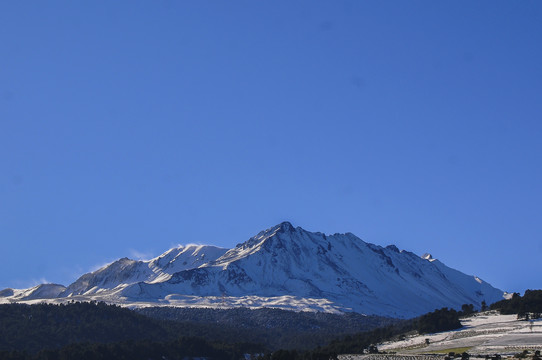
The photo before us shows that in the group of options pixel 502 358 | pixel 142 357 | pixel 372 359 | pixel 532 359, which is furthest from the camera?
pixel 142 357

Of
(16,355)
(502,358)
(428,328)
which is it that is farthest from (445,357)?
(16,355)

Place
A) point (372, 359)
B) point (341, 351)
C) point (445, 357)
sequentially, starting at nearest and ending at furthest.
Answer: point (445, 357)
point (372, 359)
point (341, 351)

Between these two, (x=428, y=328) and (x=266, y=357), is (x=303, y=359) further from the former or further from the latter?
(x=428, y=328)

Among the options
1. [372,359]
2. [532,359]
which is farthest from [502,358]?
[372,359]

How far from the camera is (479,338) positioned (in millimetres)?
163000

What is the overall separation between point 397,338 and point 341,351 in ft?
64.5

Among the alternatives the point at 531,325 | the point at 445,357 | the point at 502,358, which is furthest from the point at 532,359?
the point at 531,325

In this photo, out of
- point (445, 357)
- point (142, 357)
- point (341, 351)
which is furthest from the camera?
point (142, 357)

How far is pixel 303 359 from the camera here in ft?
501

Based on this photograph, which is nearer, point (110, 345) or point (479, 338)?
point (479, 338)

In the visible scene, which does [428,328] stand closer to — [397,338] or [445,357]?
[397,338]

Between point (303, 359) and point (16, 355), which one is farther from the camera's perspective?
point (16, 355)

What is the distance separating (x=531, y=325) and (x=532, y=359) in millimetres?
54492

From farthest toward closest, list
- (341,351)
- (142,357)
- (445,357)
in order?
(142,357) → (341,351) → (445,357)
